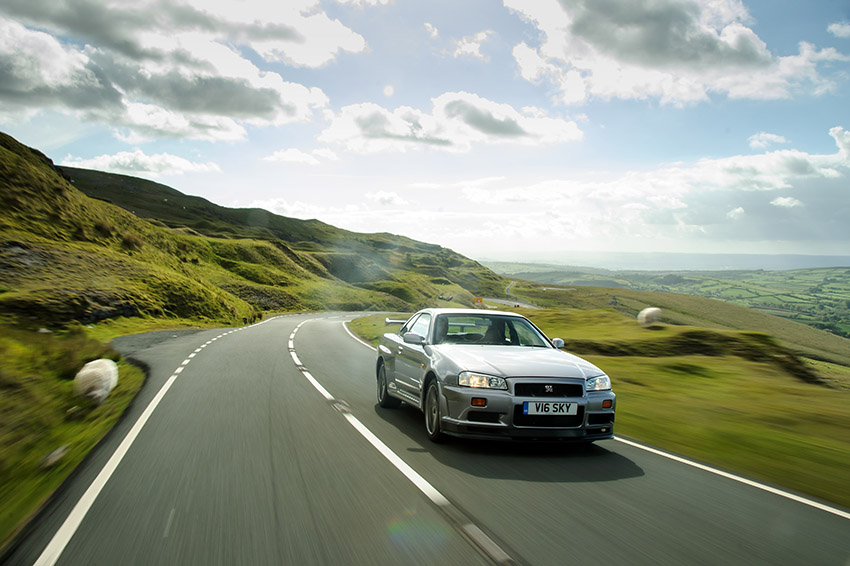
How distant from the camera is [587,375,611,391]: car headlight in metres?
6.48

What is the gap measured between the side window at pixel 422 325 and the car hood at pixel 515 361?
90 centimetres

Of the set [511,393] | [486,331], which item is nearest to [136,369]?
[486,331]

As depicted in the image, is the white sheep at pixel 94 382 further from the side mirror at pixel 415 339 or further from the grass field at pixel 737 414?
the grass field at pixel 737 414

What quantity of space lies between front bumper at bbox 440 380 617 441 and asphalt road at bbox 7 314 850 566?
288mm

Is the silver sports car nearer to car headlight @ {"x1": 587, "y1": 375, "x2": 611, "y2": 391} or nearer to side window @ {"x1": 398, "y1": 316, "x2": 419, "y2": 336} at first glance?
car headlight @ {"x1": 587, "y1": 375, "x2": 611, "y2": 391}

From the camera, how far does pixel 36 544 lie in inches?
147

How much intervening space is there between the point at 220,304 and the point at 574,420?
43158mm

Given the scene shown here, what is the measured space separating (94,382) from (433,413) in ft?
19.2

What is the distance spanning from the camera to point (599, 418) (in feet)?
21.1

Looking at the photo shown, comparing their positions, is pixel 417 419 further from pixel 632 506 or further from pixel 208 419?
pixel 632 506

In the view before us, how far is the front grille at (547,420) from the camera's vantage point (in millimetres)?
6191

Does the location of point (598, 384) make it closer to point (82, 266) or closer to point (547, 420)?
point (547, 420)

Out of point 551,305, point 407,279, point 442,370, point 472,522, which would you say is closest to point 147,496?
point 472,522

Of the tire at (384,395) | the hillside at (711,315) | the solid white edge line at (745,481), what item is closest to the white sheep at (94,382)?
the tire at (384,395)
